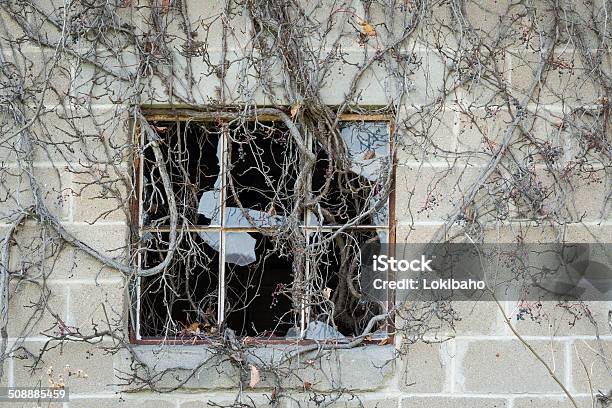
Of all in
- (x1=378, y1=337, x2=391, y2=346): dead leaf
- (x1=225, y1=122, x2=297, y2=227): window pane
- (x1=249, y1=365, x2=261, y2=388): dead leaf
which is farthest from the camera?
(x1=225, y1=122, x2=297, y2=227): window pane

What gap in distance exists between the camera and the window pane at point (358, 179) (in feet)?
14.7

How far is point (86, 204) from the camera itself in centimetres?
443

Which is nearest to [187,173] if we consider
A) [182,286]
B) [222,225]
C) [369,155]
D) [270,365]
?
[222,225]

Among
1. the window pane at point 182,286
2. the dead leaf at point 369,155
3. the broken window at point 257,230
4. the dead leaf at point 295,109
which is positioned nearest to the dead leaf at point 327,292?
the broken window at point 257,230

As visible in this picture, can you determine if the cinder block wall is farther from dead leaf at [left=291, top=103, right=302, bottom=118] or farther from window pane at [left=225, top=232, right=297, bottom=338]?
window pane at [left=225, top=232, right=297, bottom=338]

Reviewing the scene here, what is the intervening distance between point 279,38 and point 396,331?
4.70 ft

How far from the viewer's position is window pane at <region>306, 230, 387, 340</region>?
14.7ft

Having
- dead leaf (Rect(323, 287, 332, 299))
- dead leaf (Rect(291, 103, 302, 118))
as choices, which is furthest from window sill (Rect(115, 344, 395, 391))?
dead leaf (Rect(291, 103, 302, 118))

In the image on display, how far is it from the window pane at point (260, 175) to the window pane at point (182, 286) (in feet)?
0.64

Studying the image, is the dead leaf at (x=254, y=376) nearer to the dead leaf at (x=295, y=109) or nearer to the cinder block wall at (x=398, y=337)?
the cinder block wall at (x=398, y=337)

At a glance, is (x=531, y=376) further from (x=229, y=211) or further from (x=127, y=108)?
(x=127, y=108)

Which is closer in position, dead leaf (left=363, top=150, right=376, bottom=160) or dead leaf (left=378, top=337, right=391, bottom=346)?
dead leaf (left=378, top=337, right=391, bottom=346)

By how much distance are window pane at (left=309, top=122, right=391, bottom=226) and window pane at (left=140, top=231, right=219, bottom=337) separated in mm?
525

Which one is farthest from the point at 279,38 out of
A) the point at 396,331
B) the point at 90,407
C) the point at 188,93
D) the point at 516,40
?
the point at 90,407
